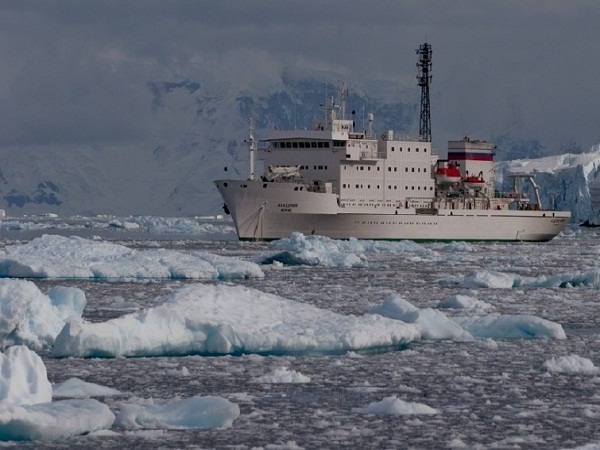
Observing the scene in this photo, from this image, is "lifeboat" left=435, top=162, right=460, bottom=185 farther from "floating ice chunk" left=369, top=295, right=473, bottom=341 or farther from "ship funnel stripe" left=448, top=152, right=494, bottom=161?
"floating ice chunk" left=369, top=295, right=473, bottom=341

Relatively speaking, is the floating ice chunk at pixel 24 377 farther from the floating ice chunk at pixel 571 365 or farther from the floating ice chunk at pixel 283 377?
the floating ice chunk at pixel 571 365

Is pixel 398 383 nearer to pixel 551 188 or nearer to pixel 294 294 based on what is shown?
pixel 294 294

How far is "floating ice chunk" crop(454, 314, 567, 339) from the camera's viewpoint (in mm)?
16125

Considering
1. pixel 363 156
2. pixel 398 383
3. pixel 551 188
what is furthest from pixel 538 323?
pixel 551 188

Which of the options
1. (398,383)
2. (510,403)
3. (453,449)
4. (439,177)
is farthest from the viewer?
(439,177)

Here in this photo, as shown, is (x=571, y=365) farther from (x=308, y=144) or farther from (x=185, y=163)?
(x=185, y=163)

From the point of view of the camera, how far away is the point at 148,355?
14.2m

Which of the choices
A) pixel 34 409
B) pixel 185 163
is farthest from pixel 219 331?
pixel 185 163

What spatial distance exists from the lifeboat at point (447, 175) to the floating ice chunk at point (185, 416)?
149ft

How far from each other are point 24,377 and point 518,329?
294 inches

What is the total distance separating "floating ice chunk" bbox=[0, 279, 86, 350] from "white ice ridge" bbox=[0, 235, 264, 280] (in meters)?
10.1

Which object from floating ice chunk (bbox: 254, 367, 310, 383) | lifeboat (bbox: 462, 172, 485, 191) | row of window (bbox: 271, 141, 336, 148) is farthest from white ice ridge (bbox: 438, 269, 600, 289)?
lifeboat (bbox: 462, 172, 485, 191)

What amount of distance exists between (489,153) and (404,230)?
28.1 feet

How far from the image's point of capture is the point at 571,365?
13352 mm
